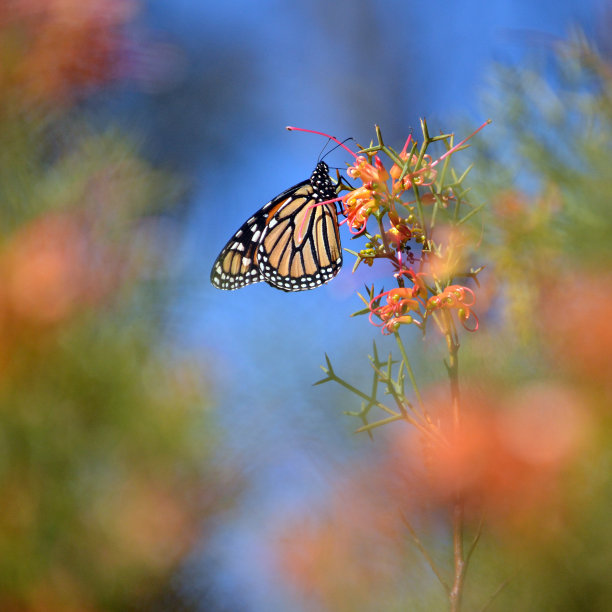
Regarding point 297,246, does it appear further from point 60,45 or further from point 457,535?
point 457,535

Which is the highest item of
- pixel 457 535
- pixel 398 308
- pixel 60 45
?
pixel 60 45

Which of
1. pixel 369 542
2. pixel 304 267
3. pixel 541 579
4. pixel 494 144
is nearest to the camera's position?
pixel 541 579

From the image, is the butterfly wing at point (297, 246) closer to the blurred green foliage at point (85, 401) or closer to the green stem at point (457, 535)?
the blurred green foliage at point (85, 401)

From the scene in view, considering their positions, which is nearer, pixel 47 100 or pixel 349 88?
pixel 47 100

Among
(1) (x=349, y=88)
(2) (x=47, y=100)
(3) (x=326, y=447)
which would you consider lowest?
(3) (x=326, y=447)

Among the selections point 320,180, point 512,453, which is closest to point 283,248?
point 320,180

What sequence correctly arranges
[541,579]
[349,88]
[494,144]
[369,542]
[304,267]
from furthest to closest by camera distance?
[349,88]
[304,267]
[494,144]
[369,542]
[541,579]

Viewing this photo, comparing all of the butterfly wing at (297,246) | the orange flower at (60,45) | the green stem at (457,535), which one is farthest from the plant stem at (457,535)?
the butterfly wing at (297,246)

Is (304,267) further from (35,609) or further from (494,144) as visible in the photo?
(35,609)

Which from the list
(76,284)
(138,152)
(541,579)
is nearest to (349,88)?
(138,152)
